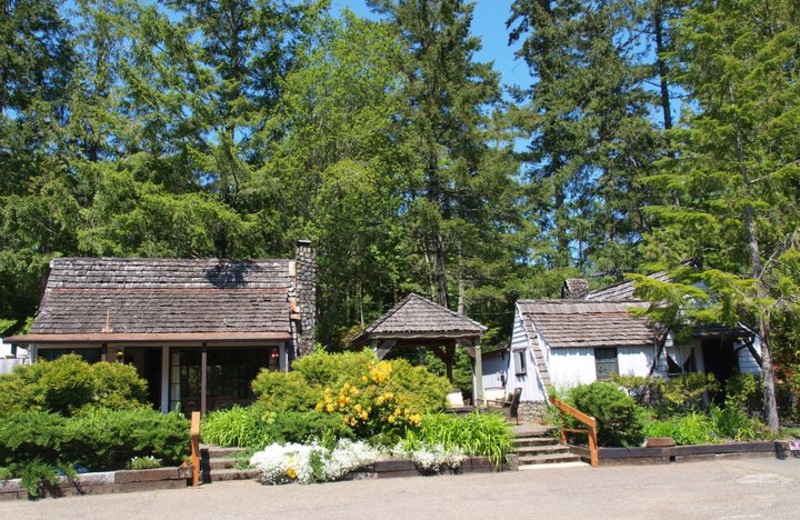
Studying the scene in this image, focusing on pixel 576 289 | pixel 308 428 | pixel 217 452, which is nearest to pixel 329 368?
pixel 308 428

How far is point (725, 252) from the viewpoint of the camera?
15109 millimetres

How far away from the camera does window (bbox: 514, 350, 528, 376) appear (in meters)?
17.6

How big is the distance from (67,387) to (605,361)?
13.0 meters

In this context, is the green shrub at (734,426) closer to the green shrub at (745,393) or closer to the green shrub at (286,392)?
the green shrub at (745,393)

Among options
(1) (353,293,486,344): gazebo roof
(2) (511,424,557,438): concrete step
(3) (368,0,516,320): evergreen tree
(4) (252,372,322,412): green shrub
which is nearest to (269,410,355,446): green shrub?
(4) (252,372,322,412): green shrub

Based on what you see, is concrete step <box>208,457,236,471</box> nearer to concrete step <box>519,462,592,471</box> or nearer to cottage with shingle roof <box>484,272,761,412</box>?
concrete step <box>519,462,592,471</box>

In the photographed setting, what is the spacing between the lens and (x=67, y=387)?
11367 millimetres

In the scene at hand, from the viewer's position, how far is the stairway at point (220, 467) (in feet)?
33.7

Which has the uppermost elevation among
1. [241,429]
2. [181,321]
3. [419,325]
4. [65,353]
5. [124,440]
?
[181,321]

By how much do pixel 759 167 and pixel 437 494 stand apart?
36.6 feet

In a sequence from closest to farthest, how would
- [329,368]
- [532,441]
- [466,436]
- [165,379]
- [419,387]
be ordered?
1. [466,436]
2. [329,368]
3. [419,387]
4. [532,441]
5. [165,379]

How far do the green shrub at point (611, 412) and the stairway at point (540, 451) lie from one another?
2.76 feet

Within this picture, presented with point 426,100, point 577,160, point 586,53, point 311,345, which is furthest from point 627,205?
point 311,345

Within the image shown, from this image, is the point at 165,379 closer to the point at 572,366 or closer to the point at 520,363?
the point at 520,363
